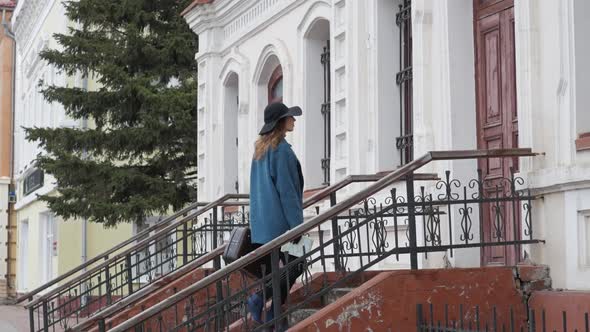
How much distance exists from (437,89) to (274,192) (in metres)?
2.40

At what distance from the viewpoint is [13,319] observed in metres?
24.9

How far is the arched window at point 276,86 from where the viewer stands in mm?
15875

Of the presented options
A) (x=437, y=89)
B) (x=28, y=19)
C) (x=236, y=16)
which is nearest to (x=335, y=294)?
(x=437, y=89)

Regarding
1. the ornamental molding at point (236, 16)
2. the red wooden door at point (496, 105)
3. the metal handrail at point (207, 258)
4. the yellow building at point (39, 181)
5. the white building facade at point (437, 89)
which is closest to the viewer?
the white building facade at point (437, 89)

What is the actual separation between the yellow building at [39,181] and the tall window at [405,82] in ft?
47.9

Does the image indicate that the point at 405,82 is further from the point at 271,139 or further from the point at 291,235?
the point at 291,235

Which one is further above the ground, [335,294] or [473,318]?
[335,294]

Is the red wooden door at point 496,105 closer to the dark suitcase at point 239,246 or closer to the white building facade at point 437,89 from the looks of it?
the white building facade at point 437,89

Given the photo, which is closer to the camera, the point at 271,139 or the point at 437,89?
the point at 271,139

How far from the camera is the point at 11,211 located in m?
39.1

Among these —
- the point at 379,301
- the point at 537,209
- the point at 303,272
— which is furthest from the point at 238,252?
the point at 537,209

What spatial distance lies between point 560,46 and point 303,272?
2713 millimetres

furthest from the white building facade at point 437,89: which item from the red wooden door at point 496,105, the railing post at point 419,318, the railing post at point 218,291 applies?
the railing post at point 218,291

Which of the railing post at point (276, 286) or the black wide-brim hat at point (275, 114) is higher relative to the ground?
the black wide-brim hat at point (275, 114)
